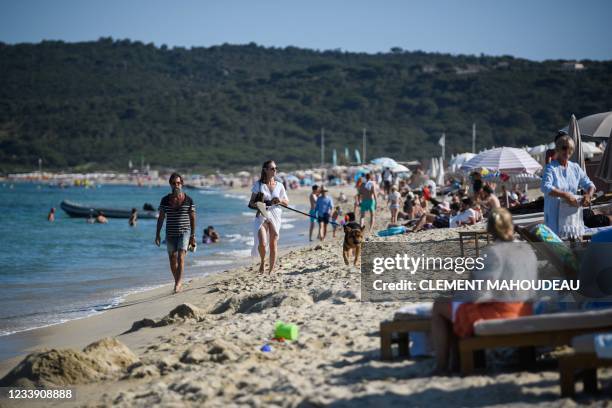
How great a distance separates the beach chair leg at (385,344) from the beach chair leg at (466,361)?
0.61m

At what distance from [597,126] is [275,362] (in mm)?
9195

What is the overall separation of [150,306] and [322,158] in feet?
285

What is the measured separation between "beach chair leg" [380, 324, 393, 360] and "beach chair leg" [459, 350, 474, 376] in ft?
1.99

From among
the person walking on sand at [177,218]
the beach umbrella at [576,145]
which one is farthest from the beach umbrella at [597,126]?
the person walking on sand at [177,218]

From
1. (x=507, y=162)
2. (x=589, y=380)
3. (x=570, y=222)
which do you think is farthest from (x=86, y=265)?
(x=589, y=380)

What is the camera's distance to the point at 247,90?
445 feet

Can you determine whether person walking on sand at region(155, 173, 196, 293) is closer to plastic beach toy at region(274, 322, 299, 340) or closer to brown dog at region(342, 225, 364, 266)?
brown dog at region(342, 225, 364, 266)

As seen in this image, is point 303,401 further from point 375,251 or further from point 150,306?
point 375,251

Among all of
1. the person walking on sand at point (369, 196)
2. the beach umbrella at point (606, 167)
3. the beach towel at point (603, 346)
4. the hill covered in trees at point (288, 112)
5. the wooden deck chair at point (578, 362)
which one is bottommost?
the wooden deck chair at point (578, 362)

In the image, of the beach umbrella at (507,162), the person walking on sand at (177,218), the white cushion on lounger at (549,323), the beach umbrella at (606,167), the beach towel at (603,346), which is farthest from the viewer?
the beach umbrella at (507,162)

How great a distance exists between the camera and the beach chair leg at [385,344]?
16.2 feet

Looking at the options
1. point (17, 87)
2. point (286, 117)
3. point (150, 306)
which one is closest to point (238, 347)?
point (150, 306)

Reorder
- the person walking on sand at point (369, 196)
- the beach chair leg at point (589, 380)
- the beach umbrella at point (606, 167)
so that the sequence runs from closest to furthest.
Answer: the beach chair leg at point (589, 380) → the beach umbrella at point (606, 167) → the person walking on sand at point (369, 196)

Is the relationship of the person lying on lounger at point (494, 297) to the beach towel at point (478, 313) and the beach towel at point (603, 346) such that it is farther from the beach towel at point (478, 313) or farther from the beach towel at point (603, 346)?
the beach towel at point (603, 346)
